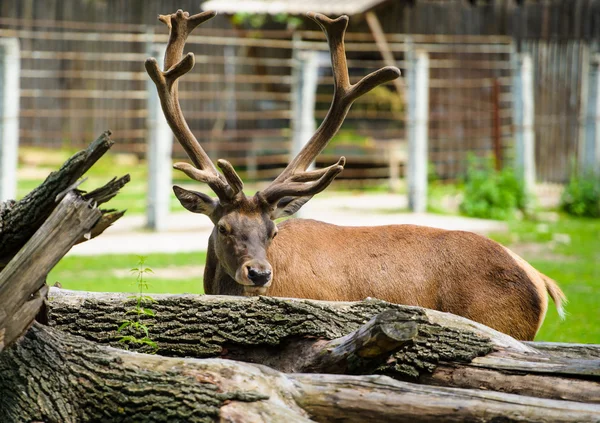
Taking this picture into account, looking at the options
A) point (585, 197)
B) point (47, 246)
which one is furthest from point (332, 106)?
point (585, 197)

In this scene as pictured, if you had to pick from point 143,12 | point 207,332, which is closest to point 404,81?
point 143,12

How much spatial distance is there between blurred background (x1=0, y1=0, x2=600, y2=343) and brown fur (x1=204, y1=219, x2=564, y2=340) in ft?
20.7

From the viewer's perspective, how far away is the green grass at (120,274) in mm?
8941

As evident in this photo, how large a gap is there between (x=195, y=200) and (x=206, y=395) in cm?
239

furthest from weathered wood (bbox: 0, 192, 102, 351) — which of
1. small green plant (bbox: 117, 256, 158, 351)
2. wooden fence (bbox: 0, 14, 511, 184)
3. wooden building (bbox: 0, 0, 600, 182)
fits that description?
wooden building (bbox: 0, 0, 600, 182)

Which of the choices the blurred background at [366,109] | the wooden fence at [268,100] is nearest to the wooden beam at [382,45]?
the blurred background at [366,109]

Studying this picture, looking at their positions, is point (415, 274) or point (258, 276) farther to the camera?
point (415, 274)

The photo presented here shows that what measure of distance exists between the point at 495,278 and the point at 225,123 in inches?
576

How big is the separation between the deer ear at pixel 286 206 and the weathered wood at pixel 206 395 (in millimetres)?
2127

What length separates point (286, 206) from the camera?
6.00m

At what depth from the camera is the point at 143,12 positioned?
1973cm

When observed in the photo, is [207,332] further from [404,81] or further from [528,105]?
[404,81]

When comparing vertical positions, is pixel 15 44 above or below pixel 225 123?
above

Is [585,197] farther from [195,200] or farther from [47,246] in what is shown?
[47,246]
